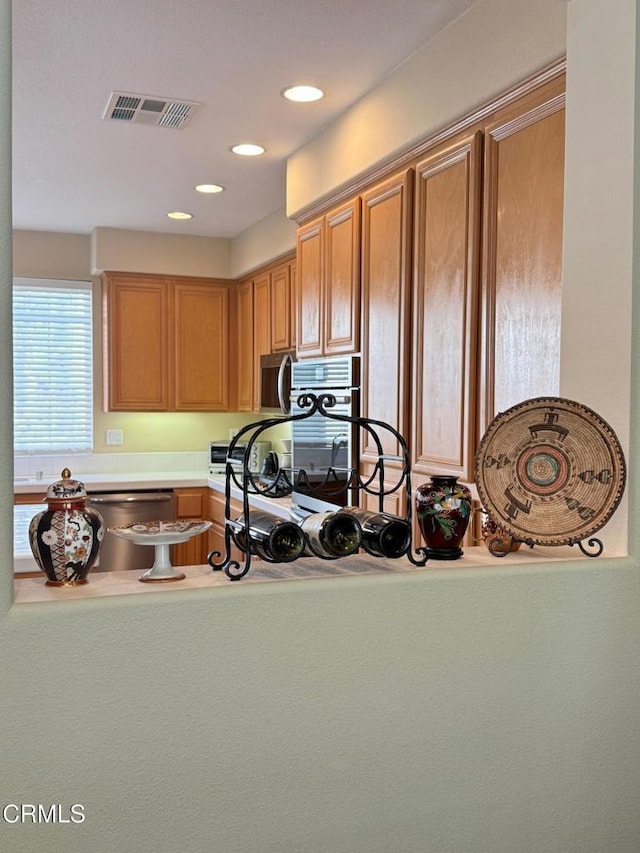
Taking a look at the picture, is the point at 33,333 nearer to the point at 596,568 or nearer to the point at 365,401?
the point at 365,401

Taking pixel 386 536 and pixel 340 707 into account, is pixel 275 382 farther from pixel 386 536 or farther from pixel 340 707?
pixel 340 707

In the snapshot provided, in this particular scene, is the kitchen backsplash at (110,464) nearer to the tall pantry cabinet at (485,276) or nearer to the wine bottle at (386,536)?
the tall pantry cabinet at (485,276)

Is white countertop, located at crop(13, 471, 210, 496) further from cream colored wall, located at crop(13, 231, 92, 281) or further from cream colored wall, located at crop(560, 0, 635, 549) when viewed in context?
cream colored wall, located at crop(560, 0, 635, 549)

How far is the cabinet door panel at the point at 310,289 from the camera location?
355 centimetres

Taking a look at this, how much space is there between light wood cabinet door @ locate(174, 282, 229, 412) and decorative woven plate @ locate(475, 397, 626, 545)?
13.4 ft

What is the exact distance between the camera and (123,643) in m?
1.32

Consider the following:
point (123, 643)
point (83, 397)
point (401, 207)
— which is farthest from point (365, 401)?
point (83, 397)

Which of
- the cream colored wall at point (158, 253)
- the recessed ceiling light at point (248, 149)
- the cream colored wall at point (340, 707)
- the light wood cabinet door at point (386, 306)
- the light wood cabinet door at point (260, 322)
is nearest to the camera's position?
the cream colored wall at point (340, 707)

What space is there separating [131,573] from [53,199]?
359cm

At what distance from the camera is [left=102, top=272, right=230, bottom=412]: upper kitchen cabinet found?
5367 mm

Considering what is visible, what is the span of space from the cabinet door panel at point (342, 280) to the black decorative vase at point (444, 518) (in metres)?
1.64

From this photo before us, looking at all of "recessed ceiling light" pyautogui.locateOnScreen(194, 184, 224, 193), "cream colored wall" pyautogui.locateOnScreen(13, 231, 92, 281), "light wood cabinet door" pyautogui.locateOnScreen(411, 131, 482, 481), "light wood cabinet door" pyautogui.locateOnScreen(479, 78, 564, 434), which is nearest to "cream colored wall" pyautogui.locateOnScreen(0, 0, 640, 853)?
"light wood cabinet door" pyautogui.locateOnScreen(479, 78, 564, 434)

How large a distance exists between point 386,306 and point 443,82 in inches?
31.1

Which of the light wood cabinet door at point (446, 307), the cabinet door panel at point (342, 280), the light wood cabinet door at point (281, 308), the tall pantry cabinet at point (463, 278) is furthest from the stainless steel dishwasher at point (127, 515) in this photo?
the light wood cabinet door at point (446, 307)
